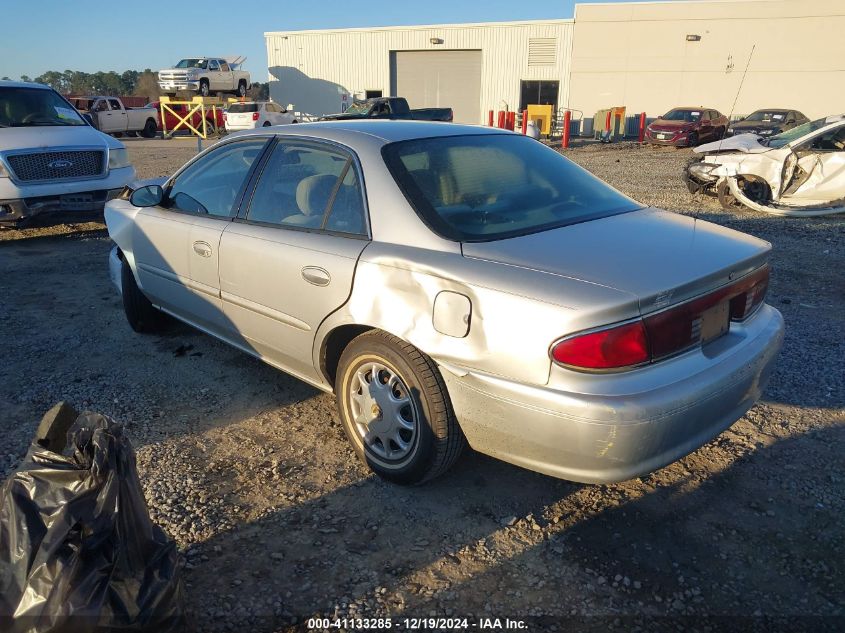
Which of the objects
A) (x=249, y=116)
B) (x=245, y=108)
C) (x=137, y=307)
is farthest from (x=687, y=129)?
(x=137, y=307)

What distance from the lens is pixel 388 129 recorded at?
351cm

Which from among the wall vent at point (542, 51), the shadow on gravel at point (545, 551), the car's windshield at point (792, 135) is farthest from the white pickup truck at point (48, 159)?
the wall vent at point (542, 51)

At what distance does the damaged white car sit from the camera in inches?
396

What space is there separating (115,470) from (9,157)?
7391mm

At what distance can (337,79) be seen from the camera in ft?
134

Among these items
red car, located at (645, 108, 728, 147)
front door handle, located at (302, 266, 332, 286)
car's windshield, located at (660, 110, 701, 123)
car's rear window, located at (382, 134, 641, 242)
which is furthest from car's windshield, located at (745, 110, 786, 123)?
front door handle, located at (302, 266, 332, 286)

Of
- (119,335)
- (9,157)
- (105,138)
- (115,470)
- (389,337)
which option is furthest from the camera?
(105,138)

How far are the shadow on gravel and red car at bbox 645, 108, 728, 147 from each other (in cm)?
2367

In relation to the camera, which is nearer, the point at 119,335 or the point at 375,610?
the point at 375,610

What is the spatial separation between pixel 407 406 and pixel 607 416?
960 millimetres

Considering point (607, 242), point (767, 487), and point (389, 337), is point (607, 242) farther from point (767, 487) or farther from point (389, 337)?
point (767, 487)

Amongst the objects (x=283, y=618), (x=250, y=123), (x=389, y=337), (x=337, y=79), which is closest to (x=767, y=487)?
(x=389, y=337)

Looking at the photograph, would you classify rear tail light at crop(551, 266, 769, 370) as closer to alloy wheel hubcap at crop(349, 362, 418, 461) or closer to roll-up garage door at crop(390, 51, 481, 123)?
alloy wheel hubcap at crop(349, 362, 418, 461)

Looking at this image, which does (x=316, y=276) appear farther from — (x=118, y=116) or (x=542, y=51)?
(x=542, y=51)
